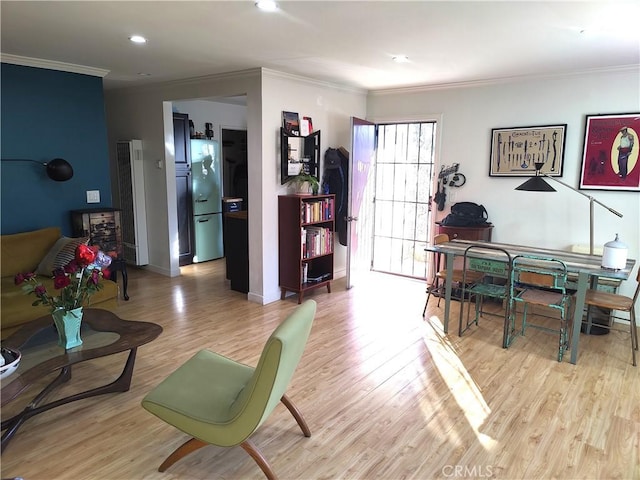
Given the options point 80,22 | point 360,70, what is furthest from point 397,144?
point 80,22

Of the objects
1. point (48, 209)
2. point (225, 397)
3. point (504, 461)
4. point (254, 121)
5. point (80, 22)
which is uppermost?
point (80, 22)

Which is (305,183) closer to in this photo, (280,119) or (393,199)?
(280,119)

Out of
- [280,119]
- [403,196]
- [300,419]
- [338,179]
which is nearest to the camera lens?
[300,419]

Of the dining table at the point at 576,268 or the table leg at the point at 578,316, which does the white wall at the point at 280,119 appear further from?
the table leg at the point at 578,316

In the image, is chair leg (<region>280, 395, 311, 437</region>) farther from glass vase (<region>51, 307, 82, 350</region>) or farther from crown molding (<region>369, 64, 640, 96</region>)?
crown molding (<region>369, 64, 640, 96</region>)

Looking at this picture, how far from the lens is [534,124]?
462 centimetres

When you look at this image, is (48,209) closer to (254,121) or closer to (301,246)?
(254,121)

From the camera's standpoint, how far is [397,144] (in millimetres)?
5863

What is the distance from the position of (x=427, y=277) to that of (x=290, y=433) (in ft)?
11.6

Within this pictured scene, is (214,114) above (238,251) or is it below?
above

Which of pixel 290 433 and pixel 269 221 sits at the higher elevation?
pixel 269 221

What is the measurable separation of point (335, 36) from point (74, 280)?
2387 mm

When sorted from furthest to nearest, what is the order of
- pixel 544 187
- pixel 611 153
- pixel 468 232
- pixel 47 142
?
1. pixel 468 232
2. pixel 47 142
3. pixel 611 153
4. pixel 544 187

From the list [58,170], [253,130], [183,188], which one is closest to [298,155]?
[253,130]
